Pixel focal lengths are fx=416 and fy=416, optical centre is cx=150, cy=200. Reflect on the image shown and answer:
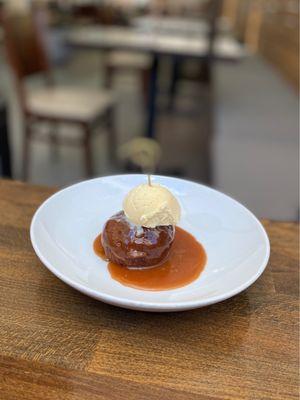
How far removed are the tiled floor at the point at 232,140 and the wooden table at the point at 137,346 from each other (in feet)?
2.67

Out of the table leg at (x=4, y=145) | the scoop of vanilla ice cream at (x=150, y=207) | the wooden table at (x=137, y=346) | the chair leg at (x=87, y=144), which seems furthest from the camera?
the chair leg at (x=87, y=144)

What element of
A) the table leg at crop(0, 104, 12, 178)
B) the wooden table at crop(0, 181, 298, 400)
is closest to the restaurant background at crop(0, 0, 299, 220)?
the table leg at crop(0, 104, 12, 178)

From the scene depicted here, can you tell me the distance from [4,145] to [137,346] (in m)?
1.30

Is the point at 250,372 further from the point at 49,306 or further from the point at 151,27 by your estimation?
the point at 151,27

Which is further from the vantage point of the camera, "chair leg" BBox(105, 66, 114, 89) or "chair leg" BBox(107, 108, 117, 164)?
"chair leg" BBox(105, 66, 114, 89)

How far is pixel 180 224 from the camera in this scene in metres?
0.71

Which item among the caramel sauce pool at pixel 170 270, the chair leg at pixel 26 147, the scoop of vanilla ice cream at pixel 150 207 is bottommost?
the chair leg at pixel 26 147

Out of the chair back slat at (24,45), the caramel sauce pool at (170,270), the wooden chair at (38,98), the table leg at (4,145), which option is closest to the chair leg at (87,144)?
the wooden chair at (38,98)

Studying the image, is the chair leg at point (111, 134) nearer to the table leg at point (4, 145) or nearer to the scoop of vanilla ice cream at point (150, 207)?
the table leg at point (4, 145)

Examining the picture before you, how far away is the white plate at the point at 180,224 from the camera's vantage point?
1.72 ft

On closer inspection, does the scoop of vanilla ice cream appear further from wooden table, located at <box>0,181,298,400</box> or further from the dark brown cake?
wooden table, located at <box>0,181,298,400</box>

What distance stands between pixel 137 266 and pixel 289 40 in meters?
3.48

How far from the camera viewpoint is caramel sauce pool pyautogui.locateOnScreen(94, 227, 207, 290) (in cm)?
57

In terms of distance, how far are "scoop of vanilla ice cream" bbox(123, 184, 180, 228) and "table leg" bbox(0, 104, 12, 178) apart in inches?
45.2
